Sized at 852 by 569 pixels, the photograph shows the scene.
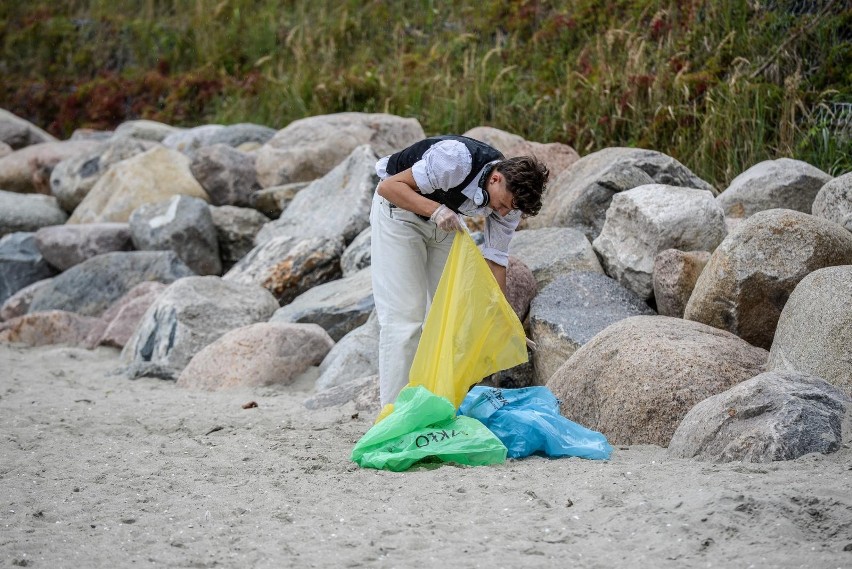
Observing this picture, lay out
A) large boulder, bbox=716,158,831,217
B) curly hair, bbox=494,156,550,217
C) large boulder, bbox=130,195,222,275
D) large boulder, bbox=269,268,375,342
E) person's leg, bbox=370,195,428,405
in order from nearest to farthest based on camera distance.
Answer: curly hair, bbox=494,156,550,217 → person's leg, bbox=370,195,428,405 → large boulder, bbox=716,158,831,217 → large boulder, bbox=269,268,375,342 → large boulder, bbox=130,195,222,275

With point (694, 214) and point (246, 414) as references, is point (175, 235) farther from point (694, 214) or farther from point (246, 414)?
point (694, 214)

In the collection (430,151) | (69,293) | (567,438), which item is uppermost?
(430,151)

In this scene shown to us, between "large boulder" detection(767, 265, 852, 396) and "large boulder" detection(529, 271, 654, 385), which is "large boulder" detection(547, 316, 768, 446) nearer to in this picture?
"large boulder" detection(767, 265, 852, 396)

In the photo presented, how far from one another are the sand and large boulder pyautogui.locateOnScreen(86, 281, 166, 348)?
332 centimetres

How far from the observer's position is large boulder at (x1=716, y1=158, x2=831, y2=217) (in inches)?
259

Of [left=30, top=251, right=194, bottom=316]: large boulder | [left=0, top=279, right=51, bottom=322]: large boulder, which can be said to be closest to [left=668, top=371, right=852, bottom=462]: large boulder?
[left=30, top=251, right=194, bottom=316]: large boulder

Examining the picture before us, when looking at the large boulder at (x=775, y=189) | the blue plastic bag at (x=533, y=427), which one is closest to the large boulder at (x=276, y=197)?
the large boulder at (x=775, y=189)

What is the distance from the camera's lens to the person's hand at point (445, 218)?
4277mm

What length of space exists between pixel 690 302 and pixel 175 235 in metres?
6.16

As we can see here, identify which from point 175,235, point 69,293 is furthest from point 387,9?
point 69,293

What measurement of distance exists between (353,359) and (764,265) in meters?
2.68

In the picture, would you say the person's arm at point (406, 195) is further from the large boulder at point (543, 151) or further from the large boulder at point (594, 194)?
the large boulder at point (543, 151)

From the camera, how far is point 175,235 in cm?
999

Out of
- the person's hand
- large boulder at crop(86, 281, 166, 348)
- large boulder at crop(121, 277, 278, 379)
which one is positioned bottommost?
large boulder at crop(86, 281, 166, 348)
